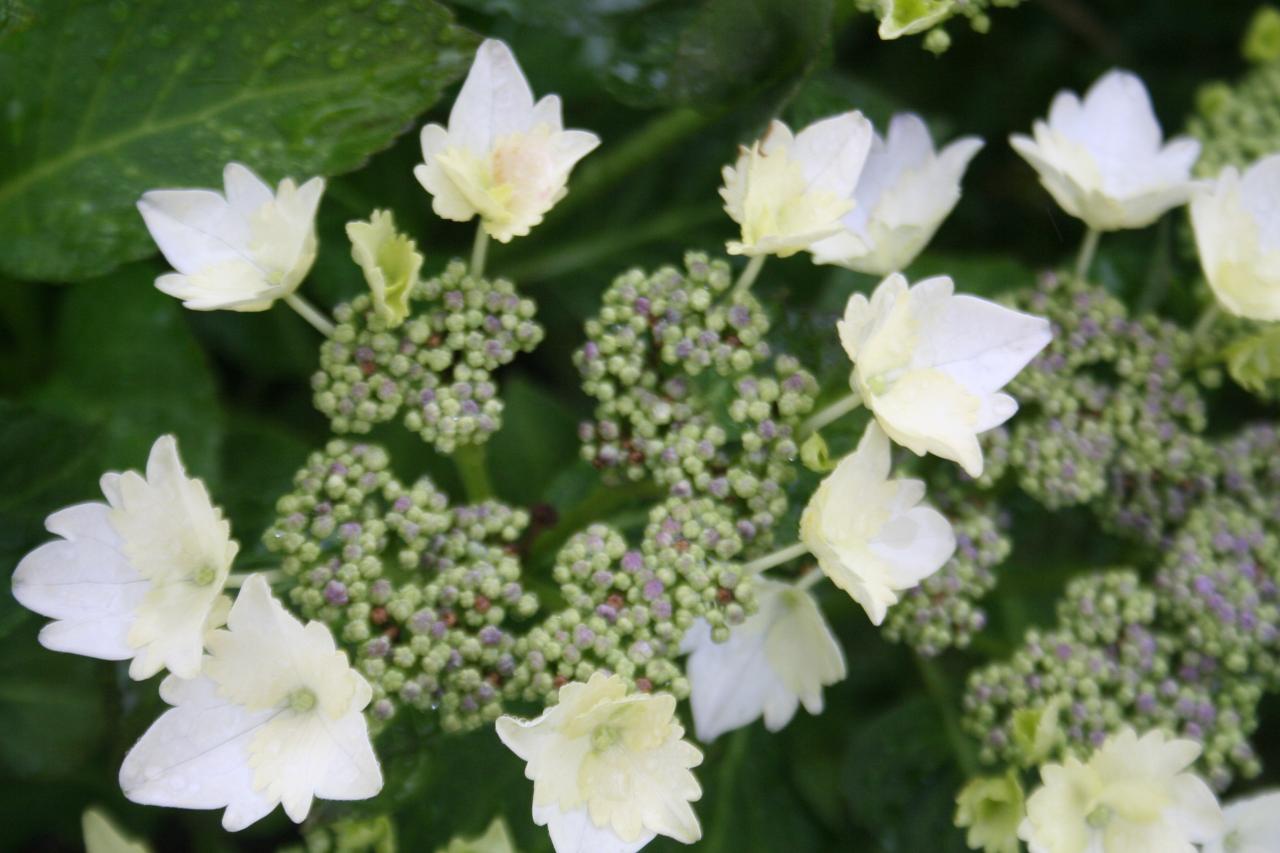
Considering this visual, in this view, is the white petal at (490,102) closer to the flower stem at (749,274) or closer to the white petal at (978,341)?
the flower stem at (749,274)

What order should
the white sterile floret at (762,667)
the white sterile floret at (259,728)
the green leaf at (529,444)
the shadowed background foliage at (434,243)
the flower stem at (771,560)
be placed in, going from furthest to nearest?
1. the green leaf at (529,444)
2. the shadowed background foliage at (434,243)
3. the white sterile floret at (762,667)
4. the flower stem at (771,560)
5. the white sterile floret at (259,728)

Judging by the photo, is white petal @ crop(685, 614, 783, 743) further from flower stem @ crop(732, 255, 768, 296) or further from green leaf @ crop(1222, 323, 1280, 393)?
green leaf @ crop(1222, 323, 1280, 393)

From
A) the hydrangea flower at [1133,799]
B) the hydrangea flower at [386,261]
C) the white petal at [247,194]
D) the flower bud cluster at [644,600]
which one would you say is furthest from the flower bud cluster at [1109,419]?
the white petal at [247,194]

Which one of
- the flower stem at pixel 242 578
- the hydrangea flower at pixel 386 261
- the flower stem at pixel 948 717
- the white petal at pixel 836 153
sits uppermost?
the white petal at pixel 836 153

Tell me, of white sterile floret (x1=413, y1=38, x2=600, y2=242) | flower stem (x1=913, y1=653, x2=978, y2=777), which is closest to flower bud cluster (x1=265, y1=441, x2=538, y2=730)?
white sterile floret (x1=413, y1=38, x2=600, y2=242)

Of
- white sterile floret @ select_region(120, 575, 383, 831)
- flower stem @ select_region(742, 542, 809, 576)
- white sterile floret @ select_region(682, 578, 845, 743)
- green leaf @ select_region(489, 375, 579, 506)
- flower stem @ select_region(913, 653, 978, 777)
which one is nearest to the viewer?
white sterile floret @ select_region(120, 575, 383, 831)

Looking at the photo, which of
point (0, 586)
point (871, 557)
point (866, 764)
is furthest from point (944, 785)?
point (0, 586)

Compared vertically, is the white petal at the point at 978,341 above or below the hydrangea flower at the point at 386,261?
below
